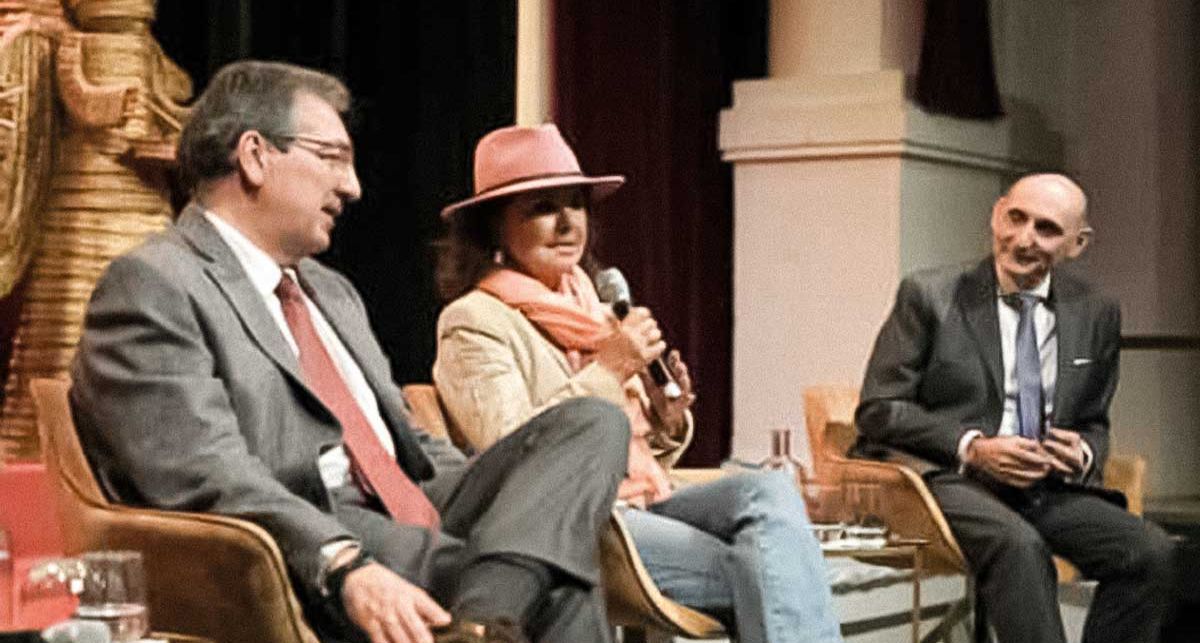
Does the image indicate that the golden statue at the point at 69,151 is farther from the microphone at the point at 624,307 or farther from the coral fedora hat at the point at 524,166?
the microphone at the point at 624,307

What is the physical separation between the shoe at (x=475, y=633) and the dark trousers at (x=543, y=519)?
16 centimetres

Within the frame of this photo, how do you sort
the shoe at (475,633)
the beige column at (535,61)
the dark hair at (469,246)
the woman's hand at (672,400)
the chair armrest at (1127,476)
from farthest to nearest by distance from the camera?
the beige column at (535,61)
the chair armrest at (1127,476)
the dark hair at (469,246)
the woman's hand at (672,400)
the shoe at (475,633)

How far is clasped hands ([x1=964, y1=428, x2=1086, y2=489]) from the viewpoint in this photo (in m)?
4.31

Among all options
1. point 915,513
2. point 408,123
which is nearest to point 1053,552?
point 915,513

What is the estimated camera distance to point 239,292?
9.38 feet

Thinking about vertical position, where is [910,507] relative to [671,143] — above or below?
below

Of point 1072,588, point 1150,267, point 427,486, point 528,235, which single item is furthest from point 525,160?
point 1150,267

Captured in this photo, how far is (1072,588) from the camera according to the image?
17.8 feet

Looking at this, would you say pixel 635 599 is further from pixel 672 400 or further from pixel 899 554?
pixel 899 554

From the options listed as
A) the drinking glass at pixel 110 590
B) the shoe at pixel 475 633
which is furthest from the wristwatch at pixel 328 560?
the drinking glass at pixel 110 590

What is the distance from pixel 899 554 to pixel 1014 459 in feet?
1.26

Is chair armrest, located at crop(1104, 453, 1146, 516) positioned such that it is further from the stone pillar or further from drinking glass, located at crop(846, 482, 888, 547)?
the stone pillar

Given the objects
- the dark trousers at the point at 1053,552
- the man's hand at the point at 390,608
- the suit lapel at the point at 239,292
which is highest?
the suit lapel at the point at 239,292

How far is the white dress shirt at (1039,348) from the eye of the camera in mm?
4516
